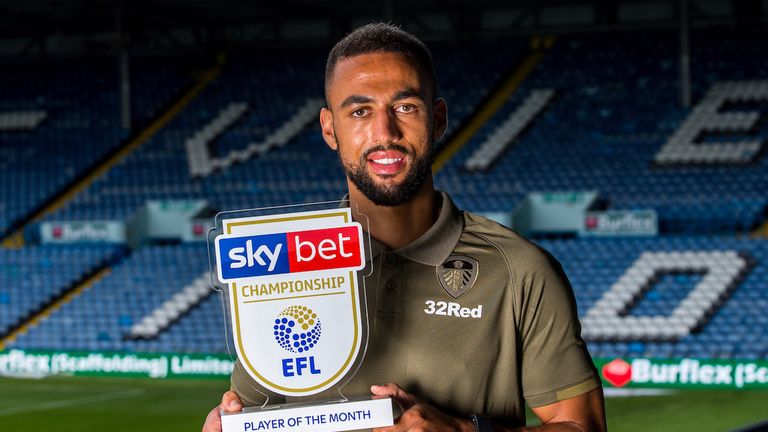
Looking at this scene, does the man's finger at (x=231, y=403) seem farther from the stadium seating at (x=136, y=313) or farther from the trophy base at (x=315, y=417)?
the stadium seating at (x=136, y=313)

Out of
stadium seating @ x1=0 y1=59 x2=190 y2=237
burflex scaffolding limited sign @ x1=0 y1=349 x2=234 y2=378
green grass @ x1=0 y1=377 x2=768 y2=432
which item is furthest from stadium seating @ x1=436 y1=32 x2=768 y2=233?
stadium seating @ x1=0 y1=59 x2=190 y2=237

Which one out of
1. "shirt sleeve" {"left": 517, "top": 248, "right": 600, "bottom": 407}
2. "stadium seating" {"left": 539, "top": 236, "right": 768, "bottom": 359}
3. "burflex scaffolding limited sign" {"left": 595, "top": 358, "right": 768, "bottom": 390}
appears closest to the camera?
"shirt sleeve" {"left": 517, "top": 248, "right": 600, "bottom": 407}

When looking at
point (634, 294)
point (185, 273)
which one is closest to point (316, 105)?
point (185, 273)

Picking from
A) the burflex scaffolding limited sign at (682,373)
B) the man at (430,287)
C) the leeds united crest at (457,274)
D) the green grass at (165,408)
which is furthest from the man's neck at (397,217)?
the burflex scaffolding limited sign at (682,373)

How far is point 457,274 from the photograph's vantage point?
219 centimetres

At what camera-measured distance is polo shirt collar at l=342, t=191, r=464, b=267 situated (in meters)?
2.21

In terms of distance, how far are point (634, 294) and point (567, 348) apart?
51.3 ft

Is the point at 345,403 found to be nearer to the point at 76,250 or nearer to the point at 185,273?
the point at 185,273

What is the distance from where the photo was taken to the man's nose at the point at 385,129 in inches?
81.5

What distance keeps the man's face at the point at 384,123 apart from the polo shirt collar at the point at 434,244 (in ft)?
0.36

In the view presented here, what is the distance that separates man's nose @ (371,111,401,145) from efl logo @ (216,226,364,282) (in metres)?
0.22

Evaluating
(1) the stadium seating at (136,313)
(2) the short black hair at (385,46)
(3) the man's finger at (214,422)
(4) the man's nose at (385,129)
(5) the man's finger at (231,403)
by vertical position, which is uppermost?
(2) the short black hair at (385,46)

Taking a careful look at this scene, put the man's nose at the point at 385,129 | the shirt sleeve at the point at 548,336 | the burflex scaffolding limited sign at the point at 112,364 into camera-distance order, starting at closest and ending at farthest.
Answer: the man's nose at the point at 385,129, the shirt sleeve at the point at 548,336, the burflex scaffolding limited sign at the point at 112,364

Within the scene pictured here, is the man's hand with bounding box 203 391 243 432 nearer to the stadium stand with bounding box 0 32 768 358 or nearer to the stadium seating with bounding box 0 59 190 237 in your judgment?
the stadium stand with bounding box 0 32 768 358
